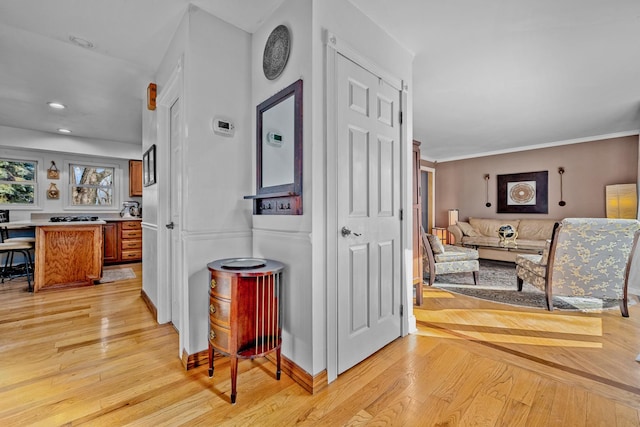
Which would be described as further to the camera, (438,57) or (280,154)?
(438,57)

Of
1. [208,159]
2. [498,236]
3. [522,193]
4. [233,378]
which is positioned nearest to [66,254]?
[208,159]

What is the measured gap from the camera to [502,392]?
168 cm

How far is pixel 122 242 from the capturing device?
225 inches

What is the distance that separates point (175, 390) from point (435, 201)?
7061mm

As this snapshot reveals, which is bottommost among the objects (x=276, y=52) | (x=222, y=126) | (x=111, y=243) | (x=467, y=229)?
(x=111, y=243)

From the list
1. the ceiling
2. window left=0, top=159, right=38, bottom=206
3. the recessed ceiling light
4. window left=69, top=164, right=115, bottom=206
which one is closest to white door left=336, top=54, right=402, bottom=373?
the ceiling

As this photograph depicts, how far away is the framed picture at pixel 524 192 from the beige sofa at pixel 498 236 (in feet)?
0.91

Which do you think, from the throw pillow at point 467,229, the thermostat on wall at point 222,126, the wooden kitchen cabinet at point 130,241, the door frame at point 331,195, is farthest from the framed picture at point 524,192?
the wooden kitchen cabinet at point 130,241

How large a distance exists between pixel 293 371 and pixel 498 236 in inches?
230

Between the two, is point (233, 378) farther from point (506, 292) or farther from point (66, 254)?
point (66, 254)

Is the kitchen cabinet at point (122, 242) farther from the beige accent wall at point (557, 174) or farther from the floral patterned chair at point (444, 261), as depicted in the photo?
the beige accent wall at point (557, 174)

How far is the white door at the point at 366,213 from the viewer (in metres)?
1.87

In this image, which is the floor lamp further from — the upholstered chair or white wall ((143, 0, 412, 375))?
white wall ((143, 0, 412, 375))

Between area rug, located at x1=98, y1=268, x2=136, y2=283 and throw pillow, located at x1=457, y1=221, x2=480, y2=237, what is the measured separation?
639 centimetres
